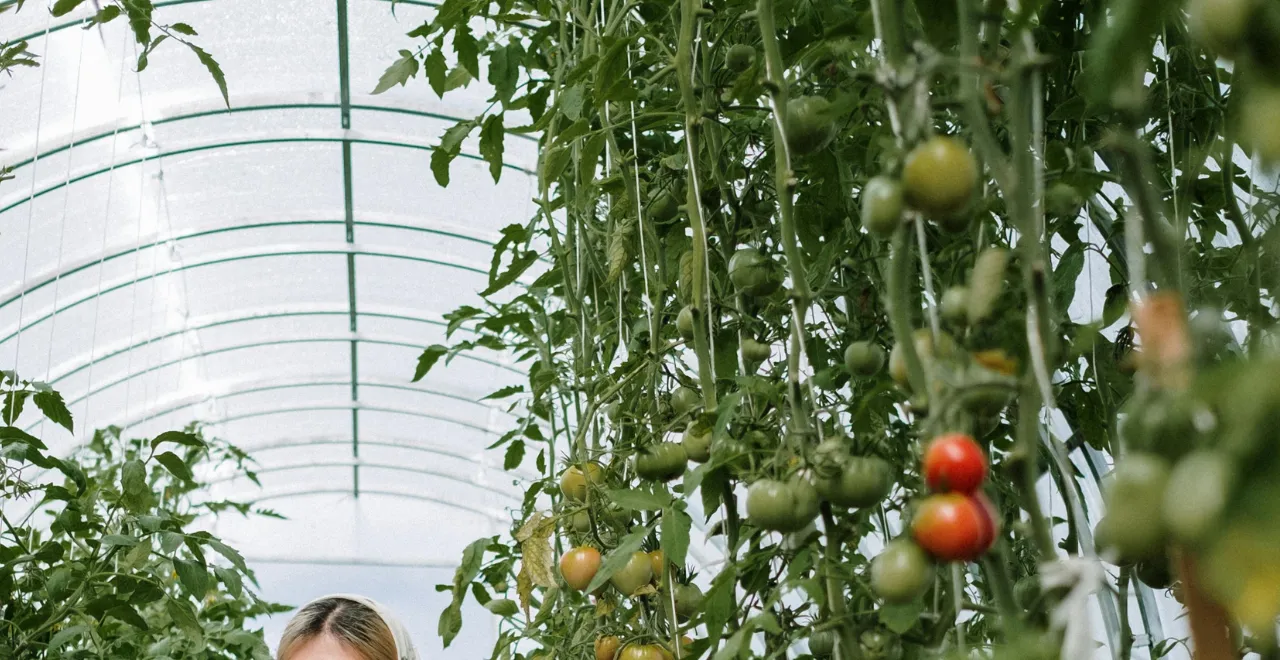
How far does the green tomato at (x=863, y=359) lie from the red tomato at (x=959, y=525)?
0.46 m

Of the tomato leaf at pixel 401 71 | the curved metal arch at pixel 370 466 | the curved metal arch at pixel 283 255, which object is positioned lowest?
the tomato leaf at pixel 401 71

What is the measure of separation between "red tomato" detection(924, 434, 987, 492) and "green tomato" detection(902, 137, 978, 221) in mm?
92

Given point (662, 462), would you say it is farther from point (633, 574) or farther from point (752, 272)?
point (752, 272)

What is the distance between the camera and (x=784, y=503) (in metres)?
0.72

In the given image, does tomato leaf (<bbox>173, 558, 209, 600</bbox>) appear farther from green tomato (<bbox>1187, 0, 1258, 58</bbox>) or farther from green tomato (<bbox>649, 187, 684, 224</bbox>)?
green tomato (<bbox>1187, 0, 1258, 58</bbox>)

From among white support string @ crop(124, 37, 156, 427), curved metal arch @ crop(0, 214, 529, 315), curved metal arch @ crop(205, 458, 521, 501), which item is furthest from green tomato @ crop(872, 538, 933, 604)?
curved metal arch @ crop(205, 458, 521, 501)

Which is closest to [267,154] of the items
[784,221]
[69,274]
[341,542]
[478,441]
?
[69,274]

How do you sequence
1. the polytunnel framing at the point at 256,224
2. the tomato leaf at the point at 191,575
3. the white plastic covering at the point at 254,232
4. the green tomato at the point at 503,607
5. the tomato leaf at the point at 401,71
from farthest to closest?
the polytunnel framing at the point at 256,224 < the white plastic covering at the point at 254,232 < the green tomato at the point at 503,607 < the tomato leaf at the point at 401,71 < the tomato leaf at the point at 191,575

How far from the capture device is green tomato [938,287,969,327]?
51cm

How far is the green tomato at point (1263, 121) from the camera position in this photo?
31 centimetres

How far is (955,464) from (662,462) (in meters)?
0.68

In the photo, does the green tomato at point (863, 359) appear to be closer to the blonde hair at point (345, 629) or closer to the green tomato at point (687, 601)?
the green tomato at point (687, 601)

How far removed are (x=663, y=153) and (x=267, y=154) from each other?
213 inches

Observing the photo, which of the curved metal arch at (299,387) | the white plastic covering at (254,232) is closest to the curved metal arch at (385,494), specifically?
the white plastic covering at (254,232)
